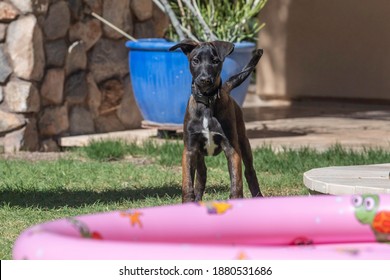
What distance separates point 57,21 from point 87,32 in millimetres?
418

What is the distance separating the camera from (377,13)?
12102mm

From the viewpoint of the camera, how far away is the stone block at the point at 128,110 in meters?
9.80

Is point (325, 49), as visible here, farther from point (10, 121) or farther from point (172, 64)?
point (10, 121)

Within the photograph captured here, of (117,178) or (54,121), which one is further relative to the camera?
(54,121)

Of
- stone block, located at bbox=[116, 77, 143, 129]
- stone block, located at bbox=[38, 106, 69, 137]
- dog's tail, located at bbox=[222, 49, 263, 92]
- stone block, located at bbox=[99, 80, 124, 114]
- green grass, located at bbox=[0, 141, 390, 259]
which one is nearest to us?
dog's tail, located at bbox=[222, 49, 263, 92]

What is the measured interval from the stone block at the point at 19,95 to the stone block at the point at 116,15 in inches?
42.9

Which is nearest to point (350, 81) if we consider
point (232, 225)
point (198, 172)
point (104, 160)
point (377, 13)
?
point (377, 13)

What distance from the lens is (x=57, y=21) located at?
9047 millimetres

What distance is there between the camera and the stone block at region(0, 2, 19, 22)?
8750 mm

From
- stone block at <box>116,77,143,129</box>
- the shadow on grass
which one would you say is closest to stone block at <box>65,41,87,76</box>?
stone block at <box>116,77,143,129</box>

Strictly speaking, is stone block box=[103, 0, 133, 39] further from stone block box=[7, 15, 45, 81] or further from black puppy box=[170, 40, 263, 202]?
black puppy box=[170, 40, 263, 202]

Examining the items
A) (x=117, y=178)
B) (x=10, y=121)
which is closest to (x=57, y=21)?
(x=10, y=121)

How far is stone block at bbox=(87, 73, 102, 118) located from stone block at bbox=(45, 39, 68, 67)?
391 millimetres
